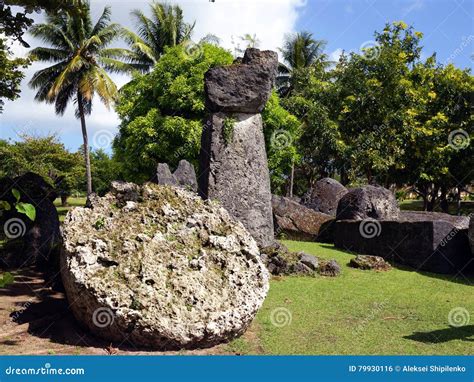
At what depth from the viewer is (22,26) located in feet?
34.5

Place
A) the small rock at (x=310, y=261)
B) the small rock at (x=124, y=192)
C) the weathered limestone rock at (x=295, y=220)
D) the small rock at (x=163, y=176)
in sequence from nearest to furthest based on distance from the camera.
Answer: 1. the small rock at (x=124, y=192)
2. the small rock at (x=310, y=261)
3. the small rock at (x=163, y=176)
4. the weathered limestone rock at (x=295, y=220)

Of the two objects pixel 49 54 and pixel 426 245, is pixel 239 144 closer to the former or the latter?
pixel 426 245

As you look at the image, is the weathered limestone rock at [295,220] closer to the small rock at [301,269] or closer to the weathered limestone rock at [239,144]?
the weathered limestone rock at [239,144]

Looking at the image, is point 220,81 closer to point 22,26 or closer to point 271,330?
point 22,26

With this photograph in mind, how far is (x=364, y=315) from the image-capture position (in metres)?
7.66

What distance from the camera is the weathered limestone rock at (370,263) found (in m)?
11.5

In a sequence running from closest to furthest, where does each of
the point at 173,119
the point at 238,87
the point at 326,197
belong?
the point at 238,87 → the point at 326,197 → the point at 173,119

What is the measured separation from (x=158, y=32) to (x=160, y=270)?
3085cm

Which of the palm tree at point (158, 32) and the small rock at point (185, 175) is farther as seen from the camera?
the palm tree at point (158, 32)

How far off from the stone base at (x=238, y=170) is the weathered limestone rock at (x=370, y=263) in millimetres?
2186

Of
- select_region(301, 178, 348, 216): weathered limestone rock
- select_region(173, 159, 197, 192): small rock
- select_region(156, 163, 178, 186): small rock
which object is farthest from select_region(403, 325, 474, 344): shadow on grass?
select_region(301, 178, 348, 216): weathered limestone rock

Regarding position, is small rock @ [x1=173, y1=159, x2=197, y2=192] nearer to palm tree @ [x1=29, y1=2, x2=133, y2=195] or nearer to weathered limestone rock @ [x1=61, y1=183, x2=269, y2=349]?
weathered limestone rock @ [x1=61, y1=183, x2=269, y2=349]

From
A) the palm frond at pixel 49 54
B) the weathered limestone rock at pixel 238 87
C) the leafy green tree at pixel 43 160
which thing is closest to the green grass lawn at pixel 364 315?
the weathered limestone rock at pixel 238 87

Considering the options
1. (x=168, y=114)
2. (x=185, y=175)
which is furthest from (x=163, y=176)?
(x=168, y=114)
